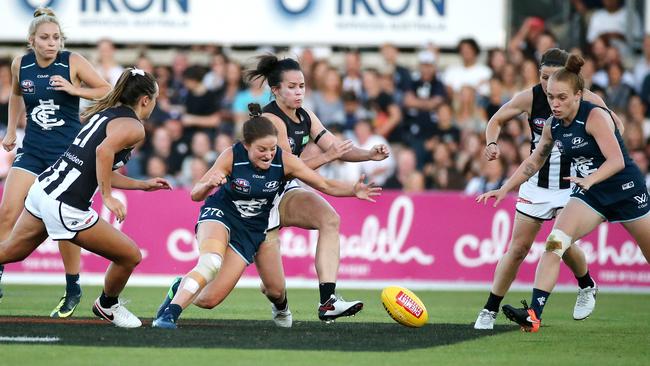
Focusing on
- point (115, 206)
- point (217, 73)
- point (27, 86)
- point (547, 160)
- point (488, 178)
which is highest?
point (27, 86)

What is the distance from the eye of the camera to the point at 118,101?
9.70 meters

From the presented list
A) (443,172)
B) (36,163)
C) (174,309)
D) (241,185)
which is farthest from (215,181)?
(443,172)

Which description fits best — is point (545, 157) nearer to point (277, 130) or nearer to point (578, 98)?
point (578, 98)

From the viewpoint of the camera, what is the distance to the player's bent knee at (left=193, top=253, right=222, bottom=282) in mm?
9406

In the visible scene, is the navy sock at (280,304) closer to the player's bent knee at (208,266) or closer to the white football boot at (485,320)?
the player's bent knee at (208,266)

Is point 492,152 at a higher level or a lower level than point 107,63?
lower

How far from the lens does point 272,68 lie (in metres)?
10.8

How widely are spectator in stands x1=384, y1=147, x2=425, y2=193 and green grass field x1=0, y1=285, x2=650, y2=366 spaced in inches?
204

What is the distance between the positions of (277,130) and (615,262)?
319 inches

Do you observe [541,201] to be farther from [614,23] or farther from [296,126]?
[614,23]

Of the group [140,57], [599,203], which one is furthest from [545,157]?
[140,57]

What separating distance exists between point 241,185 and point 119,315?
1.45 metres

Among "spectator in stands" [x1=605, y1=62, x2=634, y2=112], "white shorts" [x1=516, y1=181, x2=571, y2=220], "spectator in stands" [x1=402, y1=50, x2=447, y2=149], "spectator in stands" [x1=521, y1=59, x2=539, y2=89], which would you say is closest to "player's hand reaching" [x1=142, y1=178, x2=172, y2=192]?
"white shorts" [x1=516, y1=181, x2=571, y2=220]

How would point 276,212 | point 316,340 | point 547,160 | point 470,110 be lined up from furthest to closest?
1. point 470,110
2. point 547,160
3. point 276,212
4. point 316,340
